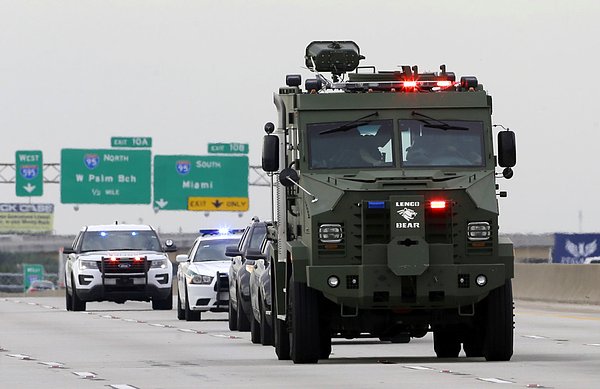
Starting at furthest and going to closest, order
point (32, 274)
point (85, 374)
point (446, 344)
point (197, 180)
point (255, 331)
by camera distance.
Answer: point (32, 274)
point (197, 180)
point (255, 331)
point (446, 344)
point (85, 374)

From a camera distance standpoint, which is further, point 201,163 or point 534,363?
point 201,163

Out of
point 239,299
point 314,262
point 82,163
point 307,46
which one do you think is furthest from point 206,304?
point 82,163

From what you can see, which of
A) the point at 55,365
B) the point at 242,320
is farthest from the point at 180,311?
the point at 55,365

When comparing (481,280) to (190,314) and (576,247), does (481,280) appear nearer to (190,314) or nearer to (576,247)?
(190,314)

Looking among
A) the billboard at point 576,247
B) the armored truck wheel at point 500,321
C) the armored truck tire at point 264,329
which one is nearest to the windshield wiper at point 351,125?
the armored truck wheel at point 500,321

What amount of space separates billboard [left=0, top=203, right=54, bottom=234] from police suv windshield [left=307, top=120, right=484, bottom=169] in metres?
165

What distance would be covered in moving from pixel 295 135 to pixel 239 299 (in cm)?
925

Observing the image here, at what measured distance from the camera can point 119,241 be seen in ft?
148

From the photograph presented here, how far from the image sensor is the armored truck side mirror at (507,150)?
2180 centimetres

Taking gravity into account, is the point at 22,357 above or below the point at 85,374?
above

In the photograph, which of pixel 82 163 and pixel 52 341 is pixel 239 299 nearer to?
pixel 52 341

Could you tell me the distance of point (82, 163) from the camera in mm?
83625

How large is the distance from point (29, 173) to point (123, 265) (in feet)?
150

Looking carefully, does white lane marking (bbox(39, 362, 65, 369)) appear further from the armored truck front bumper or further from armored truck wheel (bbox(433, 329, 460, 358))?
armored truck wheel (bbox(433, 329, 460, 358))
